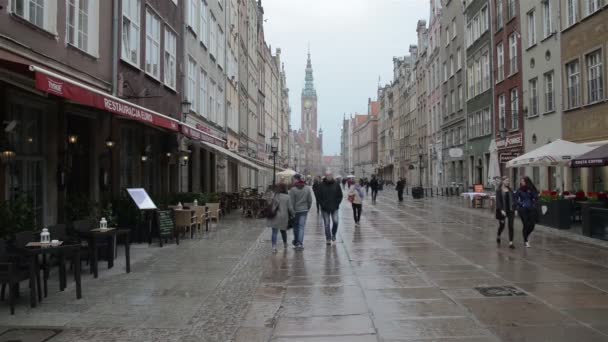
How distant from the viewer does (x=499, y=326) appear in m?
6.19

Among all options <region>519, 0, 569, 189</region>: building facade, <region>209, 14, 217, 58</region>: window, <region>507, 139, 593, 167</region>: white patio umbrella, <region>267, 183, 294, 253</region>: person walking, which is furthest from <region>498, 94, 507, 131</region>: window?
<region>267, 183, 294, 253</region>: person walking

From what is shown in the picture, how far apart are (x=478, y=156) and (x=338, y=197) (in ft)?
94.9

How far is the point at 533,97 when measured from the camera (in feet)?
→ 96.4

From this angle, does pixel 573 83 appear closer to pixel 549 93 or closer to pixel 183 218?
pixel 549 93

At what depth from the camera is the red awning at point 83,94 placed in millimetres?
8041

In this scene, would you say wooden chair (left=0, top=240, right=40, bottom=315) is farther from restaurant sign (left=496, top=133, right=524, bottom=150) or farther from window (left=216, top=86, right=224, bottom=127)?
restaurant sign (left=496, top=133, right=524, bottom=150)

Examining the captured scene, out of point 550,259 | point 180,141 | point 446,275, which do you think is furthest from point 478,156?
point 446,275

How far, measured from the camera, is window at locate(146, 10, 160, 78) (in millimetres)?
17969

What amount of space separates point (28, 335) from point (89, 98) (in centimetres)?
479

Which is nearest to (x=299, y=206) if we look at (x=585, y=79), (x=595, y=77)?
(x=595, y=77)

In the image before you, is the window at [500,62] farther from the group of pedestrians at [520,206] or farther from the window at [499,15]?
the group of pedestrians at [520,206]

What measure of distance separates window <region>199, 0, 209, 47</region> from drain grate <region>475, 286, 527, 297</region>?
2092 cm

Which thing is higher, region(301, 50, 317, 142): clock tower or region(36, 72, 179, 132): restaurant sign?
region(301, 50, 317, 142): clock tower

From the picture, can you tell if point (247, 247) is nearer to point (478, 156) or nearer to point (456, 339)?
point (456, 339)
